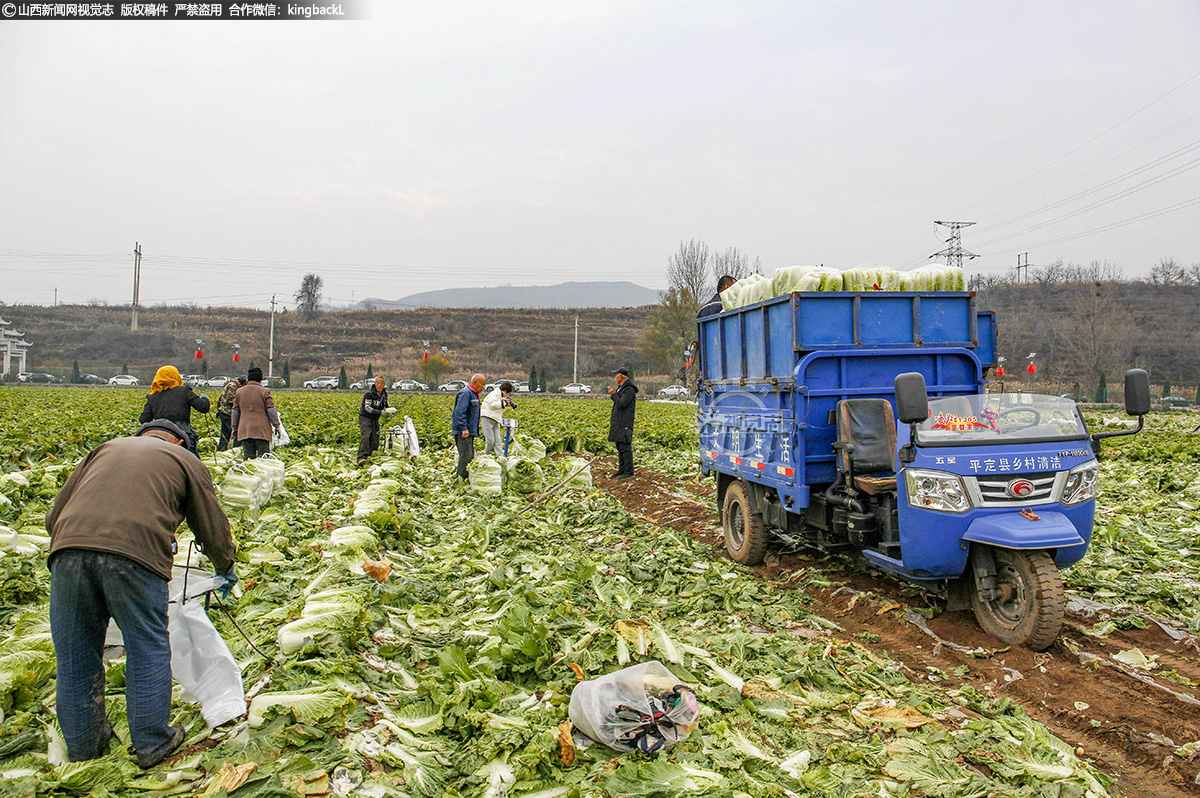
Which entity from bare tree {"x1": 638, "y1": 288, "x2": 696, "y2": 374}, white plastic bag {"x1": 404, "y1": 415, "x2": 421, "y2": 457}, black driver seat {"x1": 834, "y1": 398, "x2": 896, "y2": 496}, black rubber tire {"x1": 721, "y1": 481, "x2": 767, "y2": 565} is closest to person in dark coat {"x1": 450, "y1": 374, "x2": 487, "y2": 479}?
white plastic bag {"x1": 404, "y1": 415, "x2": 421, "y2": 457}

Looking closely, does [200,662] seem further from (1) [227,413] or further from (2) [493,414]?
(1) [227,413]

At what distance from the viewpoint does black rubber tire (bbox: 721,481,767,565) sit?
8.23 metres

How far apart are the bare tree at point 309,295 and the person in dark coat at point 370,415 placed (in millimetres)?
106252

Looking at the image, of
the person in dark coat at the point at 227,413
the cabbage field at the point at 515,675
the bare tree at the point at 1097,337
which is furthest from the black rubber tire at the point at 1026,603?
the bare tree at the point at 1097,337

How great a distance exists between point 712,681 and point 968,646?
2.30 meters

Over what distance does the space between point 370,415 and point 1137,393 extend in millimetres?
13672

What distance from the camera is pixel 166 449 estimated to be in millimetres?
3777

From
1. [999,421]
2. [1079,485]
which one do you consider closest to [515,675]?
[999,421]

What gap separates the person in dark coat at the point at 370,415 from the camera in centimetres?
1517

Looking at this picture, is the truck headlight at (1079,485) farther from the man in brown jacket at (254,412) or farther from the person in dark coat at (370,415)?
the person in dark coat at (370,415)

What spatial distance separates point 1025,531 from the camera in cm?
500

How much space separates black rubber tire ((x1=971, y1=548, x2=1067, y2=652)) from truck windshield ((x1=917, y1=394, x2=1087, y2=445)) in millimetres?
929

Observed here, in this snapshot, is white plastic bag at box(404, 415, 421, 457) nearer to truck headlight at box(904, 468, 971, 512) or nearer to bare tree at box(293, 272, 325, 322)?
truck headlight at box(904, 468, 971, 512)

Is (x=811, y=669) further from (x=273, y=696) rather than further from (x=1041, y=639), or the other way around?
(x=273, y=696)
